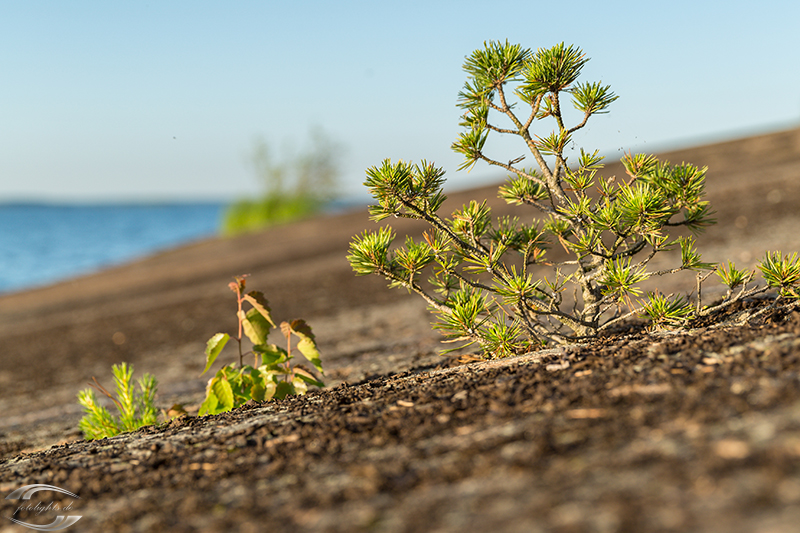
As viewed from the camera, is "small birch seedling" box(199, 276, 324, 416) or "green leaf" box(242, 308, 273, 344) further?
"green leaf" box(242, 308, 273, 344)

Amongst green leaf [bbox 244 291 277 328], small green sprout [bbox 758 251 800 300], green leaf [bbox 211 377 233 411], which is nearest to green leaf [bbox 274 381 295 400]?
green leaf [bbox 211 377 233 411]

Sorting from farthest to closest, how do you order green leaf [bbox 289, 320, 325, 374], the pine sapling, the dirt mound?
green leaf [bbox 289, 320, 325, 374] → the pine sapling → the dirt mound

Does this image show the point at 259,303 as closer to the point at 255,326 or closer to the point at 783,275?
the point at 255,326

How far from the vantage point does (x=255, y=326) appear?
3838 millimetres

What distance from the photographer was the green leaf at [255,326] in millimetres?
3809

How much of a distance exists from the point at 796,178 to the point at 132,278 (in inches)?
757

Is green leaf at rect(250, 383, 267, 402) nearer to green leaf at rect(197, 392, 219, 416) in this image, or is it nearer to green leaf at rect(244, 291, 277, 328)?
green leaf at rect(197, 392, 219, 416)

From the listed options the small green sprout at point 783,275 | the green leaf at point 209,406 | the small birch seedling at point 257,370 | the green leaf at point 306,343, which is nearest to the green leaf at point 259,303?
the small birch seedling at point 257,370

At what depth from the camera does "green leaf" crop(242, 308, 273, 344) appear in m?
3.81

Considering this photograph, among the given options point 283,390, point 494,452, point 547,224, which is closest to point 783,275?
point 547,224

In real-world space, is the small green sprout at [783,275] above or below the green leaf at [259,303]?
below

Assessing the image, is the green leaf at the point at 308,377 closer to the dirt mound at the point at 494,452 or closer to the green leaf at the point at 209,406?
the dirt mound at the point at 494,452

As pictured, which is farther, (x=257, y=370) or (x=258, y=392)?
(x=257, y=370)

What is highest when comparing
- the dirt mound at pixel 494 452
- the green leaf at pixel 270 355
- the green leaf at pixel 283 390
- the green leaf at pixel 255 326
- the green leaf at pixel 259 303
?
the green leaf at pixel 259 303
